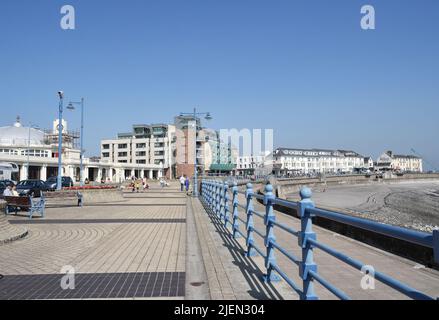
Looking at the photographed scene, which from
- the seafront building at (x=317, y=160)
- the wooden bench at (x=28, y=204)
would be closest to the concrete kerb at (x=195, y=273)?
the wooden bench at (x=28, y=204)

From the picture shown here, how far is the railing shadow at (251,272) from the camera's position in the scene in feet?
16.5

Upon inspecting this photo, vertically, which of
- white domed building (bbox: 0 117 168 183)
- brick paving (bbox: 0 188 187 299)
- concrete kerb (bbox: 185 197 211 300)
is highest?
white domed building (bbox: 0 117 168 183)

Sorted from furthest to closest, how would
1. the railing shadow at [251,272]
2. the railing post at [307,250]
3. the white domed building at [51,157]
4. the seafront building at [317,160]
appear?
the seafront building at [317,160] < the white domed building at [51,157] < the railing shadow at [251,272] < the railing post at [307,250]

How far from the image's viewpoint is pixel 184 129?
4331 inches

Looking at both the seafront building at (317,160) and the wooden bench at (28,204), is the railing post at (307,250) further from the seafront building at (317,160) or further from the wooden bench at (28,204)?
the seafront building at (317,160)

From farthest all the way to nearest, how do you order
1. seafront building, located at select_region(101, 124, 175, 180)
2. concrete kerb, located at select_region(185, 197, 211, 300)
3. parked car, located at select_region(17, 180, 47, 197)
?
seafront building, located at select_region(101, 124, 175, 180) → parked car, located at select_region(17, 180, 47, 197) → concrete kerb, located at select_region(185, 197, 211, 300)

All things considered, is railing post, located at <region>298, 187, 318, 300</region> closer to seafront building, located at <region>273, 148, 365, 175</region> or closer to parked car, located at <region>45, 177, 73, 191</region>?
parked car, located at <region>45, 177, 73, 191</region>

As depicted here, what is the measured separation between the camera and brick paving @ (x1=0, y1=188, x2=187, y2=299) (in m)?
5.34

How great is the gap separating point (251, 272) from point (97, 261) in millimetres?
2742

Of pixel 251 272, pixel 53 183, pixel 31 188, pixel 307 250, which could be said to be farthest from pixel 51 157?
pixel 307 250

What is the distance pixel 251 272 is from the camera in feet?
20.7

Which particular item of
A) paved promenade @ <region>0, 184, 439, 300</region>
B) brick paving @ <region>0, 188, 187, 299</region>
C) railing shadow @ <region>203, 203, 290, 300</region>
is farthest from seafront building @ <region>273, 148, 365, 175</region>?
railing shadow @ <region>203, 203, 290, 300</region>

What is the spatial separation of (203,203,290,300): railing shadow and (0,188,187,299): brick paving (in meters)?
0.93
